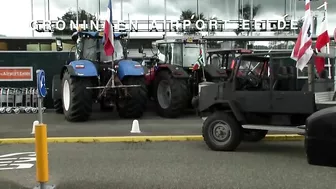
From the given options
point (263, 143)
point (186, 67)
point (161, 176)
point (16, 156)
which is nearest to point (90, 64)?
point (186, 67)

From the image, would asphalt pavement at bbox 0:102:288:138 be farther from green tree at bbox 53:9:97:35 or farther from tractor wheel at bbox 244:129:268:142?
green tree at bbox 53:9:97:35

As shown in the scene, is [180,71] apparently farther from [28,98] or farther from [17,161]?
[17,161]

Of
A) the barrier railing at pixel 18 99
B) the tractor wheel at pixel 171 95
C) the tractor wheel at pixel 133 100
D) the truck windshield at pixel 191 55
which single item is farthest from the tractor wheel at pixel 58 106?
the truck windshield at pixel 191 55

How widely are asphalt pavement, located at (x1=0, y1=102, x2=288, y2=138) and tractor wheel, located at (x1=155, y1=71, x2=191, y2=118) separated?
10.6 inches

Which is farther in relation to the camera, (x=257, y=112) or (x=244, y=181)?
(x=257, y=112)

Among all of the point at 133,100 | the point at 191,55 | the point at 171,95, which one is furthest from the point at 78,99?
the point at 191,55

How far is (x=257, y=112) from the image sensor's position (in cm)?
854

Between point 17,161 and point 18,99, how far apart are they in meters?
7.91

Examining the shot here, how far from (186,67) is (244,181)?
8.84 metres

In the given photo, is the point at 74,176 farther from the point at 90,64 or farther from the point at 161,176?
the point at 90,64

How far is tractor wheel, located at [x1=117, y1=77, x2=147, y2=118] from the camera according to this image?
43.7ft

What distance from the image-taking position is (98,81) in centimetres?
1329

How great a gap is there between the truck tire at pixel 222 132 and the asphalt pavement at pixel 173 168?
0.17 m

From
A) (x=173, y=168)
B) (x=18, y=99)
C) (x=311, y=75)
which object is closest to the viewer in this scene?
(x=173, y=168)
